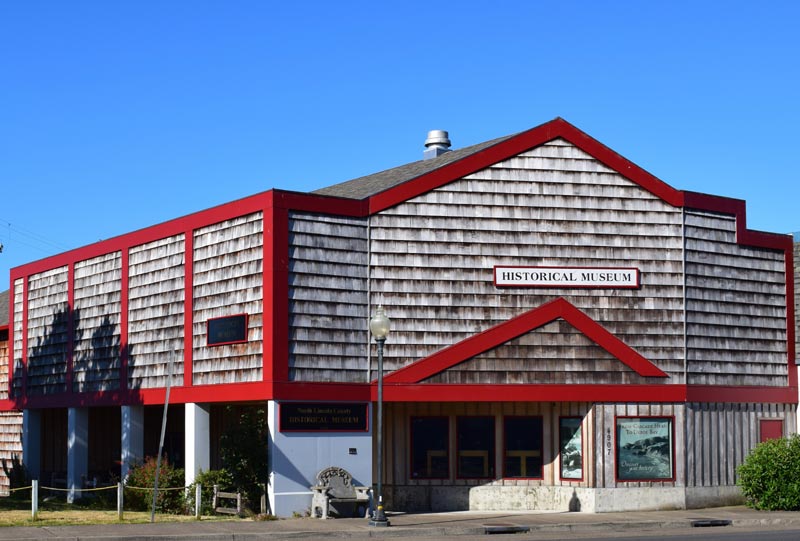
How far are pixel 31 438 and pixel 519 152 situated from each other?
Answer: 18.5 meters

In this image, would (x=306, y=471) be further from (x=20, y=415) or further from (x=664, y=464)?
(x=20, y=415)

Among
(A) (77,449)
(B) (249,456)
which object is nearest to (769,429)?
(B) (249,456)

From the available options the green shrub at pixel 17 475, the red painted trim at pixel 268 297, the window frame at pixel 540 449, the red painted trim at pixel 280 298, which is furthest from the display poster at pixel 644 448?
the green shrub at pixel 17 475

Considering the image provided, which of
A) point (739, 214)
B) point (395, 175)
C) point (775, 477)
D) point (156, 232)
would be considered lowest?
point (775, 477)

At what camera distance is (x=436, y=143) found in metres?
36.2

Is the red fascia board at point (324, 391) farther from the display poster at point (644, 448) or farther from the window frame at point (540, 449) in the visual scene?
the display poster at point (644, 448)

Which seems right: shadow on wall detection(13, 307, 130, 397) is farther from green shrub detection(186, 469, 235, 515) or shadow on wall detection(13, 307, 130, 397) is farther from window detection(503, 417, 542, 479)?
window detection(503, 417, 542, 479)

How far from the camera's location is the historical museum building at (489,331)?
27.3 metres

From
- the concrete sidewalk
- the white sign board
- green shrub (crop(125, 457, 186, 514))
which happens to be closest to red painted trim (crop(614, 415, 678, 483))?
the concrete sidewalk

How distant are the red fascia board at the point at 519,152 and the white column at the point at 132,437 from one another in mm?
9031

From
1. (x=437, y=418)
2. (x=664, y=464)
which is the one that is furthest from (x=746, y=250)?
(x=437, y=418)

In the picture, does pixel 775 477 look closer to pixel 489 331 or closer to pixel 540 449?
pixel 540 449

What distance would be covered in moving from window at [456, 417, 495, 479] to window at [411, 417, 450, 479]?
334 mm

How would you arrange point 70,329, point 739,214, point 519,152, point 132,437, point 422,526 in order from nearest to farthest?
point 422,526, point 519,152, point 739,214, point 132,437, point 70,329
